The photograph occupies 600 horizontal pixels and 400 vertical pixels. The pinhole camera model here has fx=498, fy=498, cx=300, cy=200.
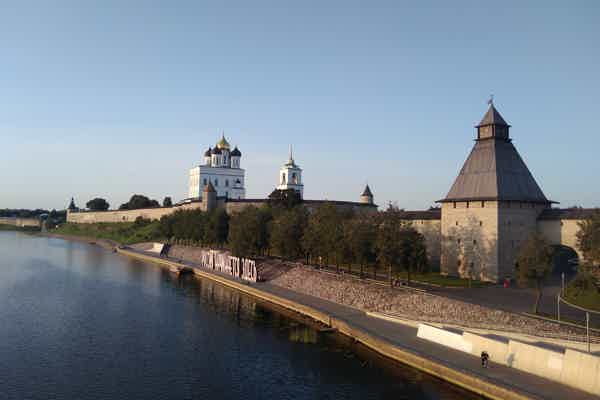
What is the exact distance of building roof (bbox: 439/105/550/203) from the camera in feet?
118

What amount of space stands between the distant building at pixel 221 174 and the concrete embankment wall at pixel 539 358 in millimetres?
89999

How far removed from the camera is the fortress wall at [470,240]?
35.2 meters

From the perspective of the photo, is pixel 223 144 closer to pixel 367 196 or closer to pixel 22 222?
pixel 367 196

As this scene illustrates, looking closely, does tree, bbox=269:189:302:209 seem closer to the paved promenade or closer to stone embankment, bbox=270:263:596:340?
stone embankment, bbox=270:263:596:340

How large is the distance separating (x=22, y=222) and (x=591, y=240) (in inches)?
7479

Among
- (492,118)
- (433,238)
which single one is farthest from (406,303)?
(492,118)

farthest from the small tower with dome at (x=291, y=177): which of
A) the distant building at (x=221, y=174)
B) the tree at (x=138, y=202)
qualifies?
the tree at (x=138, y=202)

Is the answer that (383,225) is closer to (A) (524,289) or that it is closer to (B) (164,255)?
(A) (524,289)

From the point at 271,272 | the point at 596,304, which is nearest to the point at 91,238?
the point at 271,272

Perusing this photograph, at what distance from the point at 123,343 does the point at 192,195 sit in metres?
89.0

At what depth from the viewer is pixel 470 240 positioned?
3684 centimetres

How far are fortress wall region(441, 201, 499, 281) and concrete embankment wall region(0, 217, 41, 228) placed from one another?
162 meters

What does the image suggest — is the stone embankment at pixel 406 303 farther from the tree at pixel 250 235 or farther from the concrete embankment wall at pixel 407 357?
the tree at pixel 250 235

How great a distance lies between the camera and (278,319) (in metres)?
32.8
